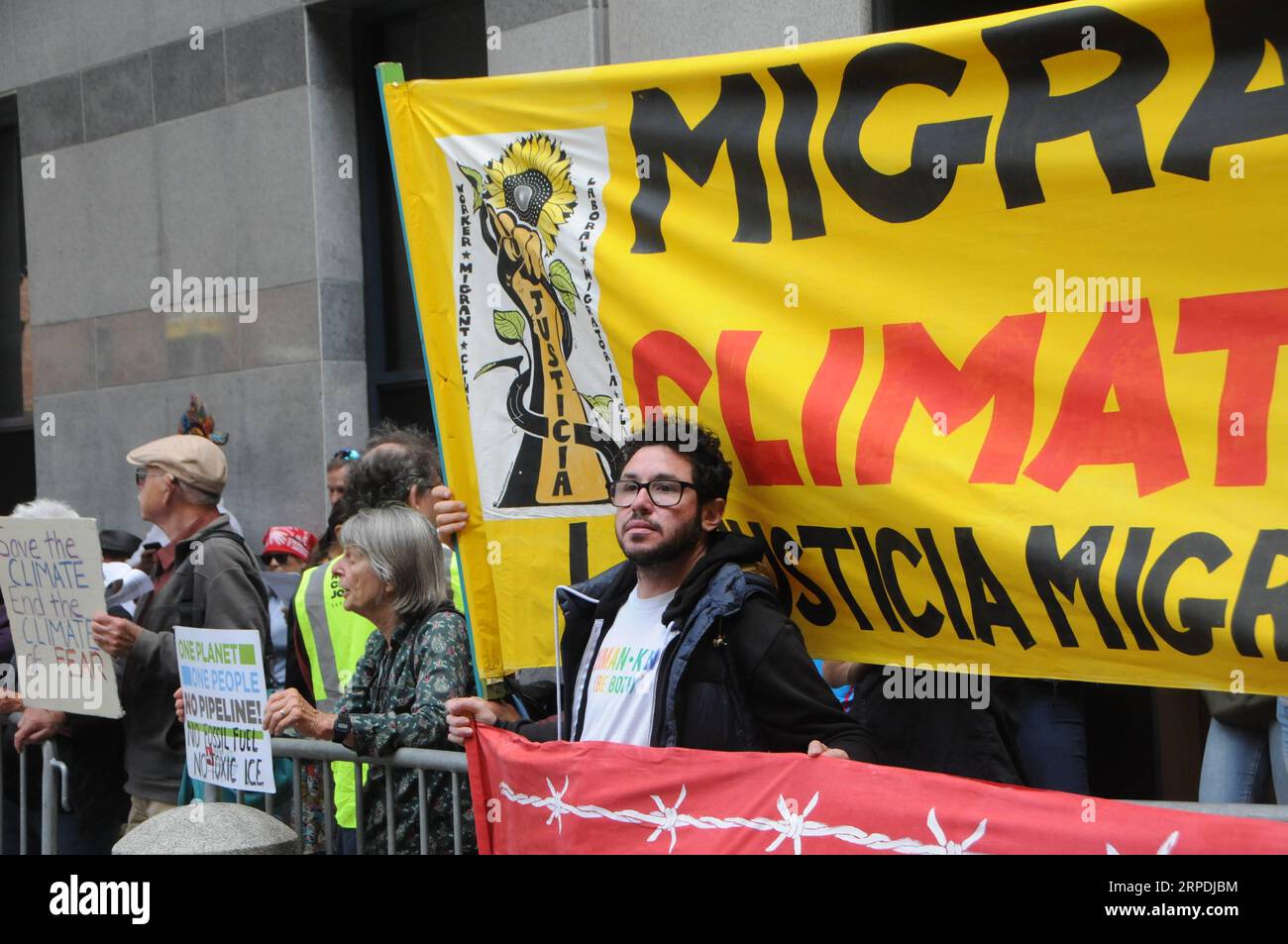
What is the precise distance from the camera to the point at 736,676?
3.95 meters

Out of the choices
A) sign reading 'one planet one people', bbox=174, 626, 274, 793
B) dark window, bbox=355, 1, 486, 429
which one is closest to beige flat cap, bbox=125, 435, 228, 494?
sign reading 'one planet one people', bbox=174, 626, 274, 793

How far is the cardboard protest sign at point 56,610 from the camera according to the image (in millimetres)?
5574

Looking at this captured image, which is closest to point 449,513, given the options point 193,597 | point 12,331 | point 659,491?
point 659,491

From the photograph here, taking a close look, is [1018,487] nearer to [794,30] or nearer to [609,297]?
[609,297]

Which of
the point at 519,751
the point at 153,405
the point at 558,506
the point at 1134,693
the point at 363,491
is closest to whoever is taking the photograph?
the point at 519,751

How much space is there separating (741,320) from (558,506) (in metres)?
0.85

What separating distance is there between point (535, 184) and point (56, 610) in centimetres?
261

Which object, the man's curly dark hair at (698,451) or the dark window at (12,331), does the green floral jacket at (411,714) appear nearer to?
the man's curly dark hair at (698,451)

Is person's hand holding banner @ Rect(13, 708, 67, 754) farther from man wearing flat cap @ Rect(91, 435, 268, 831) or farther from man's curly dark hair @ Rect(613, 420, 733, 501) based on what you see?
man's curly dark hair @ Rect(613, 420, 733, 501)

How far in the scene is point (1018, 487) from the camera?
3807mm

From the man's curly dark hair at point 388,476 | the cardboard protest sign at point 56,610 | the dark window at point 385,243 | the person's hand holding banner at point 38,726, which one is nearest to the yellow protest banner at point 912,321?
the man's curly dark hair at point 388,476

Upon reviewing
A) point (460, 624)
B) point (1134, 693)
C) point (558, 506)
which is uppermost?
point (558, 506)

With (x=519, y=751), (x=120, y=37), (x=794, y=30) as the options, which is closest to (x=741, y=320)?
(x=519, y=751)
